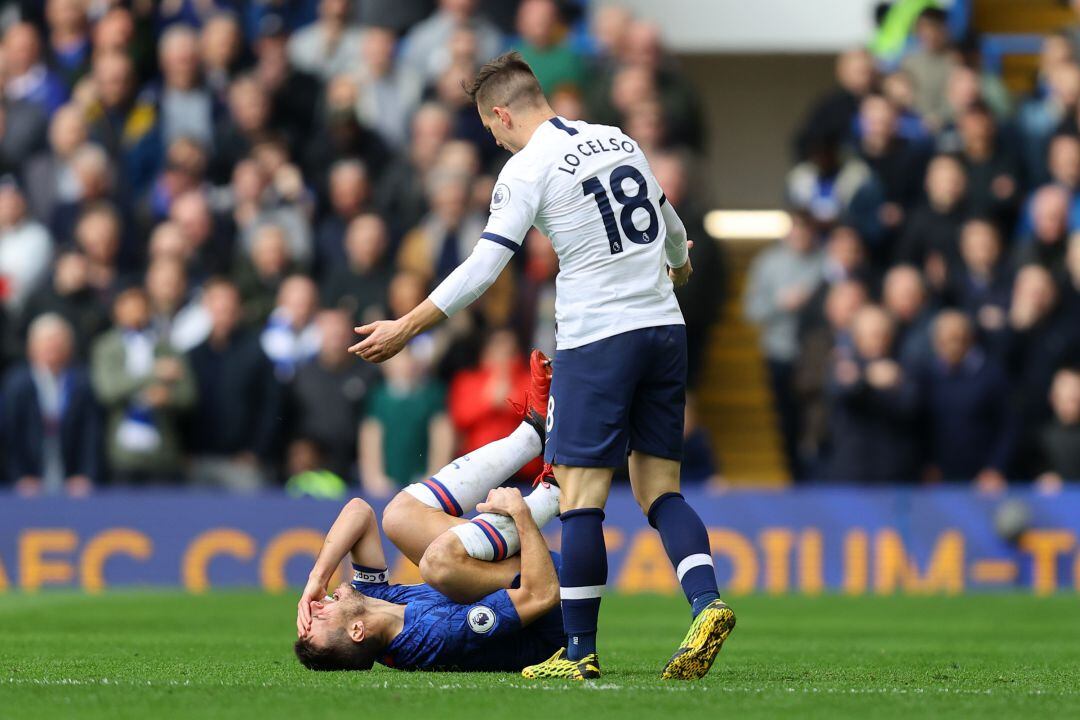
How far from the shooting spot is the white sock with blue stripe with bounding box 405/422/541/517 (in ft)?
26.8

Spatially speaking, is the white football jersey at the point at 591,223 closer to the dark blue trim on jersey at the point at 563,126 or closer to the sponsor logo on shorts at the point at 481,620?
the dark blue trim on jersey at the point at 563,126

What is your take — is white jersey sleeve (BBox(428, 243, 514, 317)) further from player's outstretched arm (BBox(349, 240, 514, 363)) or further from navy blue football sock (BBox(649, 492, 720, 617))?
navy blue football sock (BBox(649, 492, 720, 617))

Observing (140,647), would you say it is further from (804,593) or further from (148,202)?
(148,202)

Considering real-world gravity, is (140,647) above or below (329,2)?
below

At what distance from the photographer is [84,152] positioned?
54.1 ft

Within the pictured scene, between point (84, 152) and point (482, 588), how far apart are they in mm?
9683

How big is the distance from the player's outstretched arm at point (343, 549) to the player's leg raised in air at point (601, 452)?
870mm

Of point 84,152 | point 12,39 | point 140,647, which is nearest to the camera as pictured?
point 140,647

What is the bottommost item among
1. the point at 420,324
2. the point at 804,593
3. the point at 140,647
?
the point at 804,593

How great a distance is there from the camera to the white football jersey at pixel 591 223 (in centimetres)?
739

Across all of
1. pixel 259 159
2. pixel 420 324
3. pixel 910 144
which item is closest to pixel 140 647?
pixel 420 324

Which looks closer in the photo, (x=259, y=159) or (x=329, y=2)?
(x=259, y=159)

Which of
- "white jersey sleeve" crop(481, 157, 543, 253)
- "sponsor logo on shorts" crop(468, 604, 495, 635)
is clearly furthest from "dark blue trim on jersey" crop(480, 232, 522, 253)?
"sponsor logo on shorts" crop(468, 604, 495, 635)

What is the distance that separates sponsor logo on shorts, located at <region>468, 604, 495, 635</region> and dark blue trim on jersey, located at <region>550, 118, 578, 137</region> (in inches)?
74.9
